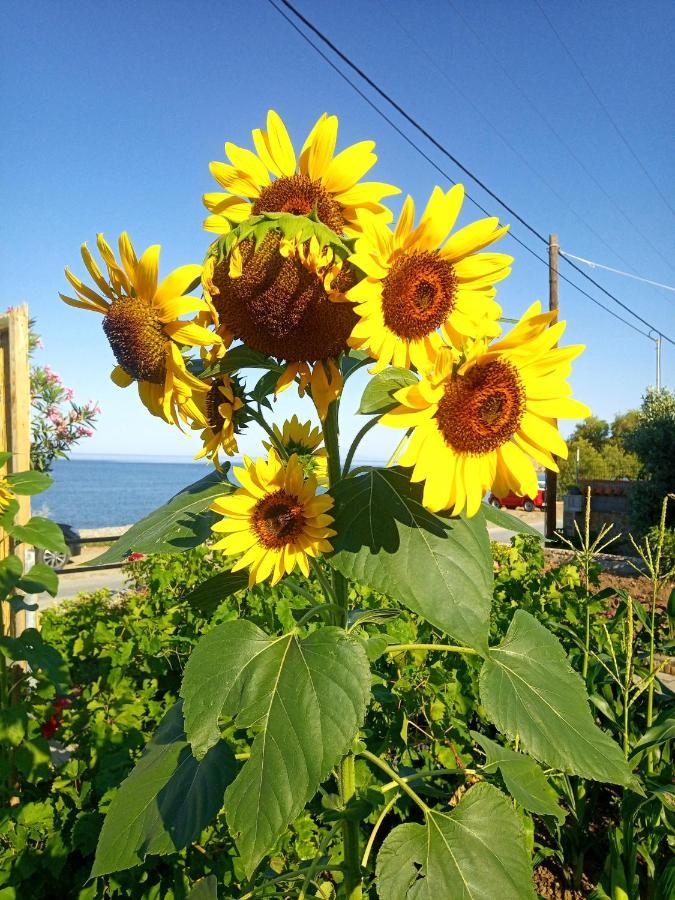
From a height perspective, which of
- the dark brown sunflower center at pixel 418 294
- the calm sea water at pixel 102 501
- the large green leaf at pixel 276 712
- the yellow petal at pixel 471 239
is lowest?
the calm sea water at pixel 102 501

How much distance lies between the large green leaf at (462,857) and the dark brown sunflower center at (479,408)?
638 millimetres

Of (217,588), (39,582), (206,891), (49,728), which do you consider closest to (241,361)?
(217,588)

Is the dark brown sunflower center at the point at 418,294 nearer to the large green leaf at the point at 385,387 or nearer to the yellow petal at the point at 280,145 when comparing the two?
the large green leaf at the point at 385,387

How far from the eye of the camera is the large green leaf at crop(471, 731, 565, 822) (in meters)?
1.10

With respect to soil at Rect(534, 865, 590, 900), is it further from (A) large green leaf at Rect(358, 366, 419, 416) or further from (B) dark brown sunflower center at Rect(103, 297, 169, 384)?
(B) dark brown sunflower center at Rect(103, 297, 169, 384)

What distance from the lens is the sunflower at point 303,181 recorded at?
85cm

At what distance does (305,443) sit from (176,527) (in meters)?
0.30

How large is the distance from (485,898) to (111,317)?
97cm

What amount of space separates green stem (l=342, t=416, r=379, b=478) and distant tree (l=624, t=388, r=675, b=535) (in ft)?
39.1

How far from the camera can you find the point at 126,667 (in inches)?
105

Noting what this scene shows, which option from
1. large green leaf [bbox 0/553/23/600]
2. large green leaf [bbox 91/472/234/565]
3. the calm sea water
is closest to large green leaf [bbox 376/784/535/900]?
large green leaf [bbox 91/472/234/565]

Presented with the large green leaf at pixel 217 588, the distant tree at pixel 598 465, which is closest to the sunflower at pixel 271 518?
the large green leaf at pixel 217 588

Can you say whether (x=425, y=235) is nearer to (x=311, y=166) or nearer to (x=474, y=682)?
(x=311, y=166)

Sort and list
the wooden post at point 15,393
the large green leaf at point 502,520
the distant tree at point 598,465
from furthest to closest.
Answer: the distant tree at point 598,465
the wooden post at point 15,393
the large green leaf at point 502,520
